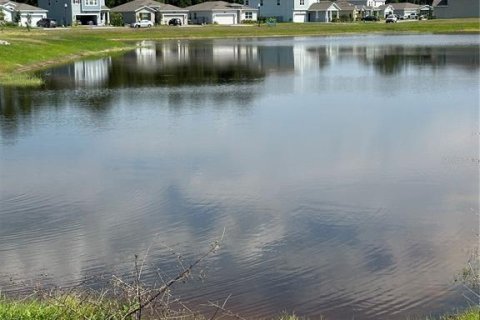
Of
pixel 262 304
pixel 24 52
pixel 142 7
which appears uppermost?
pixel 142 7

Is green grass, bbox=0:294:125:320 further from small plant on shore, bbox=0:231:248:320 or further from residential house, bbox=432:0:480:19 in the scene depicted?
residential house, bbox=432:0:480:19

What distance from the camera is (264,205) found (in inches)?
521

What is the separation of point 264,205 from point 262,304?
4335 mm

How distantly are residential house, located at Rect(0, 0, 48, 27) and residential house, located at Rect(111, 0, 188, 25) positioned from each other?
1288 cm

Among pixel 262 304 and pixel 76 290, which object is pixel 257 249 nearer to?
pixel 262 304

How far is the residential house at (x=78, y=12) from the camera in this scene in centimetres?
10144

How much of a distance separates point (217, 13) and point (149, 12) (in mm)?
11399

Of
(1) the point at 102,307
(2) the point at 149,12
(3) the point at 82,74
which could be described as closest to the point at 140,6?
(2) the point at 149,12

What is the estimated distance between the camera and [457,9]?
121 metres

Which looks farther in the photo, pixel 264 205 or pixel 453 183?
pixel 453 183

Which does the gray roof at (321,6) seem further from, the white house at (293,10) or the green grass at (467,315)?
the green grass at (467,315)

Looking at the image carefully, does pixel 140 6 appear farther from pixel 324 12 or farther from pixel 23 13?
pixel 324 12

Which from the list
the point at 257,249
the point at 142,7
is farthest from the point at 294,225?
the point at 142,7

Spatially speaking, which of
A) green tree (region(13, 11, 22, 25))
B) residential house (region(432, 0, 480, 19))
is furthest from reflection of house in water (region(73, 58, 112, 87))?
residential house (region(432, 0, 480, 19))
